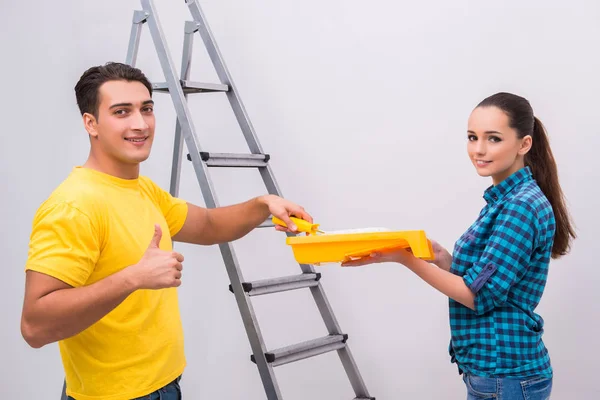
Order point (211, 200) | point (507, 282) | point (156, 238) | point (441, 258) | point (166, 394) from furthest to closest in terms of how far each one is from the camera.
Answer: point (211, 200), point (441, 258), point (166, 394), point (507, 282), point (156, 238)

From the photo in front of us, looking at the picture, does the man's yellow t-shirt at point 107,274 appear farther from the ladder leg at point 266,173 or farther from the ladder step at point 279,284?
the ladder leg at point 266,173

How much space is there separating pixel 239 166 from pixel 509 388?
1443mm

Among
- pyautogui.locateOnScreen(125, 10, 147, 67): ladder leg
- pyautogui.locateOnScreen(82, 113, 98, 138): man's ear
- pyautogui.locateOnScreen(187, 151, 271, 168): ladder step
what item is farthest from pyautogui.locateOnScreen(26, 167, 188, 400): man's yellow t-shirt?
pyautogui.locateOnScreen(125, 10, 147, 67): ladder leg

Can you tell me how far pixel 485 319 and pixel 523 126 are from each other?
0.59 meters

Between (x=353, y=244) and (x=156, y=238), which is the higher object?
(x=156, y=238)

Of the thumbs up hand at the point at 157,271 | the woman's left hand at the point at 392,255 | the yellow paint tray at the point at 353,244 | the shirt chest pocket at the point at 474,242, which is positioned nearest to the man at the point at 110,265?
the thumbs up hand at the point at 157,271

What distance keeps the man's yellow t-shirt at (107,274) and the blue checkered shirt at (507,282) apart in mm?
884

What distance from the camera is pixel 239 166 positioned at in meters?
2.96

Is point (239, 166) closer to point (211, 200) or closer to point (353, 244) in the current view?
point (211, 200)

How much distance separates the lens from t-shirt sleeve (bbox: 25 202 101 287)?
1781 mm

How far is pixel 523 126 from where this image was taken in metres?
2.14

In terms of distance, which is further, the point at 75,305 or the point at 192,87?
the point at 192,87

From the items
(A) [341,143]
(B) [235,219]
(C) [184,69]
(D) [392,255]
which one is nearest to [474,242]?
(D) [392,255]

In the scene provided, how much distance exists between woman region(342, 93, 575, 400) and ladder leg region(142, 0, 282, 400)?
2.52ft
